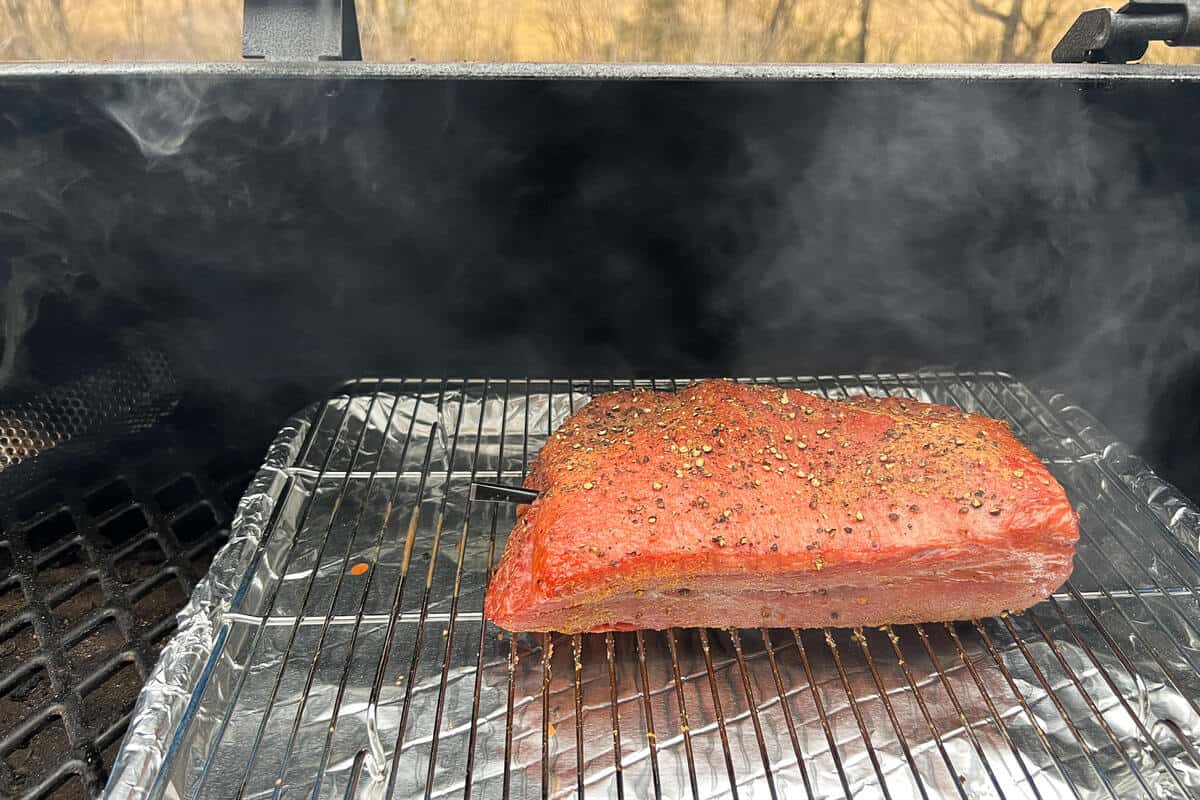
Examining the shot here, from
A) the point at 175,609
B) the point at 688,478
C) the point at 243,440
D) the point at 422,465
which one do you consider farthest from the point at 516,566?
the point at 243,440

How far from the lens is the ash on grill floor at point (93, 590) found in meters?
2.14

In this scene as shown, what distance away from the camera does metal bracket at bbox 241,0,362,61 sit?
2.13 metres

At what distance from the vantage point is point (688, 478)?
7.02 feet

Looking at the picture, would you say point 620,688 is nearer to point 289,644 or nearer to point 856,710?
point 856,710

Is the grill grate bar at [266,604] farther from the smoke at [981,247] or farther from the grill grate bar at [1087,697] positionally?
the grill grate bar at [1087,697]

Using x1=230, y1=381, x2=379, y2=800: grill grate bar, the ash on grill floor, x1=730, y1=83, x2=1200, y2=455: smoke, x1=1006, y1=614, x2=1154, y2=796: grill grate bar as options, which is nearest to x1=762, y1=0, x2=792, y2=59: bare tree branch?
x1=730, y1=83, x2=1200, y2=455: smoke

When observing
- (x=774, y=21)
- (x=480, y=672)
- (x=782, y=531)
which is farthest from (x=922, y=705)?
(x=774, y=21)

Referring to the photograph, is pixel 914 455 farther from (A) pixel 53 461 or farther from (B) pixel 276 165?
(A) pixel 53 461

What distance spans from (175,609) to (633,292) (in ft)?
5.87

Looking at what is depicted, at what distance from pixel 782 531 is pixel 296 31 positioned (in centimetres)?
175

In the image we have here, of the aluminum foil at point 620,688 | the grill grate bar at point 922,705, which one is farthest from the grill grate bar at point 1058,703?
the grill grate bar at point 922,705

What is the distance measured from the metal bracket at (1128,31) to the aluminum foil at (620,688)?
132 centimetres

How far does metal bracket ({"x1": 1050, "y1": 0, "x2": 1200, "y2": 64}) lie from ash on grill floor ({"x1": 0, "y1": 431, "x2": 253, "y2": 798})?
2.95 metres

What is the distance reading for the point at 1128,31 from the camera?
2154 mm
